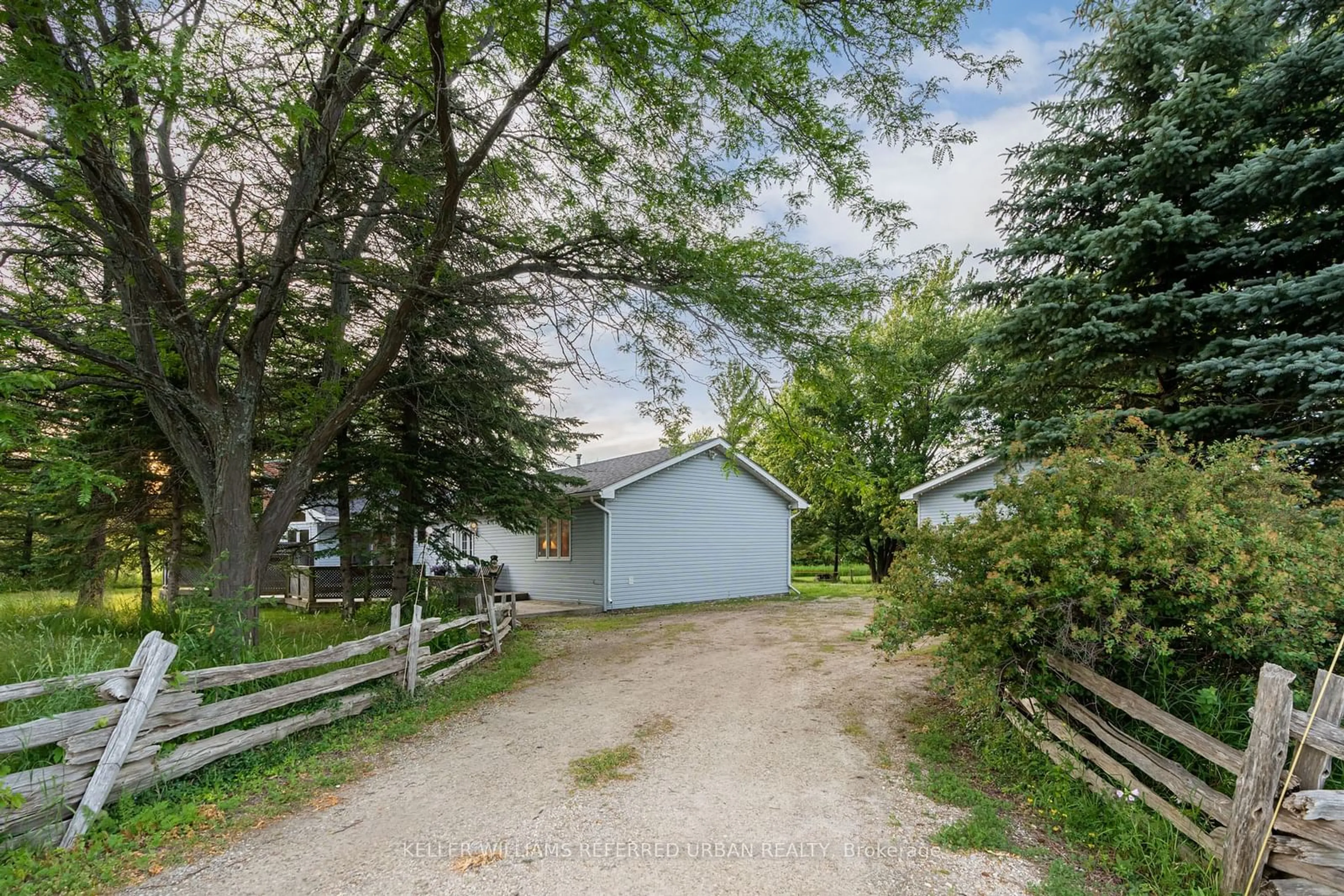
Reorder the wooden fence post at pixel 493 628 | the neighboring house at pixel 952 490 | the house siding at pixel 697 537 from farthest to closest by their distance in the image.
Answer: the house siding at pixel 697 537 < the neighboring house at pixel 952 490 < the wooden fence post at pixel 493 628

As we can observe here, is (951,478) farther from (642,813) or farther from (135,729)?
(135,729)

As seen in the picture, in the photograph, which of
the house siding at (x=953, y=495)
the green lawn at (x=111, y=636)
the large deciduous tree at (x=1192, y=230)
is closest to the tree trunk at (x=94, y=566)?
the green lawn at (x=111, y=636)

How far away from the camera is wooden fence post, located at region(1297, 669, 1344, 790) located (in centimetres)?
285

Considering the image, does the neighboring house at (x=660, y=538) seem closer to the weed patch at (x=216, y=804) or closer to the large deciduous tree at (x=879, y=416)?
A: the large deciduous tree at (x=879, y=416)

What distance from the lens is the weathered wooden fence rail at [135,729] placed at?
3.28 m

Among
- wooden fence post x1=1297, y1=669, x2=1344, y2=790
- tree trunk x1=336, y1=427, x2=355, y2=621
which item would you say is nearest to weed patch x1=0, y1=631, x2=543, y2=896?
tree trunk x1=336, y1=427, x2=355, y2=621

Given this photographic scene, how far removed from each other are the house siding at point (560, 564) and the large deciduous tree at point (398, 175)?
7.90m

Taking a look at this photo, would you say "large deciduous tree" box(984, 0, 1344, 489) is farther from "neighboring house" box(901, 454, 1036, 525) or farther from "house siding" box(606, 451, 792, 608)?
"house siding" box(606, 451, 792, 608)

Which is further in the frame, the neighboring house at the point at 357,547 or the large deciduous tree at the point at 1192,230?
the neighboring house at the point at 357,547

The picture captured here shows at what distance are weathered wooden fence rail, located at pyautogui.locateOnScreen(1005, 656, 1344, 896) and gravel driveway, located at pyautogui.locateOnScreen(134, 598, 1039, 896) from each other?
99cm

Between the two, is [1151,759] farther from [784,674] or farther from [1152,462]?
[784,674]

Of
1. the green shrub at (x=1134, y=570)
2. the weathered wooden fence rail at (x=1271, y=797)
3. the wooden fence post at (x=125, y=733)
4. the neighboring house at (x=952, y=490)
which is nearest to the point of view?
the weathered wooden fence rail at (x=1271, y=797)

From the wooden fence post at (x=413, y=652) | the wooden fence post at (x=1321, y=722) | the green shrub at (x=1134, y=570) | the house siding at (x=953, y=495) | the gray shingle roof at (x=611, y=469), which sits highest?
the gray shingle roof at (x=611, y=469)

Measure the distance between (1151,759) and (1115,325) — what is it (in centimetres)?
492
